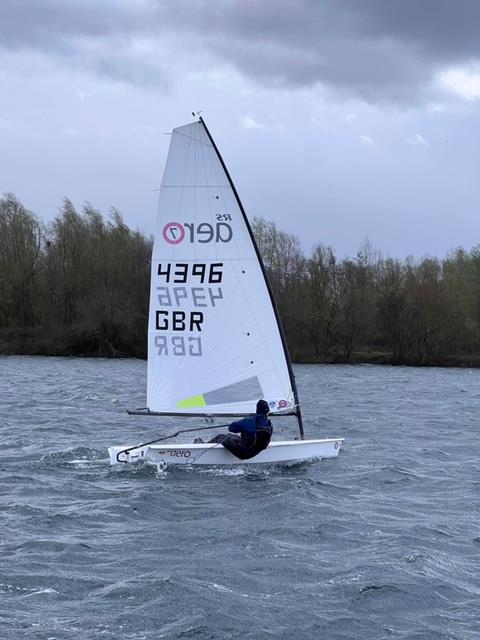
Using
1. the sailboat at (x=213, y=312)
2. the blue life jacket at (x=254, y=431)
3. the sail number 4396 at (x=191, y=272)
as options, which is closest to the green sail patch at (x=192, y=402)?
the sailboat at (x=213, y=312)

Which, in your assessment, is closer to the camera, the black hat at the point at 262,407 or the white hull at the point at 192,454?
the black hat at the point at 262,407

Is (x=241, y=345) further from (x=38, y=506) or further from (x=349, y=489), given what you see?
(x=38, y=506)

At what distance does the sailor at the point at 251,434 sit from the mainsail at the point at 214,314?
124cm

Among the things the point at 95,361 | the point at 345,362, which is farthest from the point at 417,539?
the point at 345,362

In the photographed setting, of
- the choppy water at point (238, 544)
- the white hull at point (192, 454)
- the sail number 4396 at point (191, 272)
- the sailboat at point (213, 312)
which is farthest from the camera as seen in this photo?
the sail number 4396 at point (191, 272)

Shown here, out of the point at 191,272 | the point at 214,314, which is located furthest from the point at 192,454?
the point at 191,272

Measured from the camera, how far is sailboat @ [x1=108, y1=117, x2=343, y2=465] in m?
16.9

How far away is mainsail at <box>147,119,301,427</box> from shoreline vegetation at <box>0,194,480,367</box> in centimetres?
4631

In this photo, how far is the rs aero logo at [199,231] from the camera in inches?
667

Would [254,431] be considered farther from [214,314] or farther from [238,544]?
[238,544]

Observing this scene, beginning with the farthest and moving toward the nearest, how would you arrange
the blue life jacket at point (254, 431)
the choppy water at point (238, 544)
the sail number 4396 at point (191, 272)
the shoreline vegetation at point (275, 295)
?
the shoreline vegetation at point (275, 295) → the sail number 4396 at point (191, 272) → the blue life jacket at point (254, 431) → the choppy water at point (238, 544)

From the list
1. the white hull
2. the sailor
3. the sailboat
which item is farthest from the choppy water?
the sailboat

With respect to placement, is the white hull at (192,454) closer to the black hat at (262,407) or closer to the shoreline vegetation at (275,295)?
the black hat at (262,407)

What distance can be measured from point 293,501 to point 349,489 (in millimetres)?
1605
